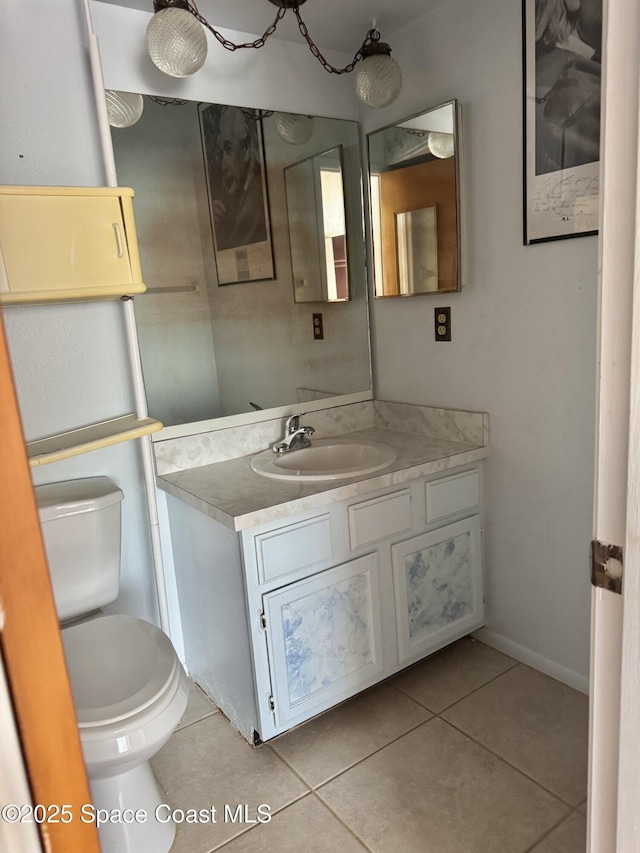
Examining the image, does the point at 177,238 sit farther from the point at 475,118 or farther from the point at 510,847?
the point at 510,847

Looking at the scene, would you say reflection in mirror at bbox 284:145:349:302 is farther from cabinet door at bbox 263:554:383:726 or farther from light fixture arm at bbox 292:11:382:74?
cabinet door at bbox 263:554:383:726

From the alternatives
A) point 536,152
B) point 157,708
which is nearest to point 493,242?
point 536,152

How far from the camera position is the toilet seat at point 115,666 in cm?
137

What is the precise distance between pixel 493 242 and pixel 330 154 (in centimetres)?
76

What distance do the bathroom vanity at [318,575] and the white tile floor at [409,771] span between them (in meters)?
0.11

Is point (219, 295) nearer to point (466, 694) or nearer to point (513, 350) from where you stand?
point (513, 350)

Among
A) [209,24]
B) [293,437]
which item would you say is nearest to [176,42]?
[209,24]

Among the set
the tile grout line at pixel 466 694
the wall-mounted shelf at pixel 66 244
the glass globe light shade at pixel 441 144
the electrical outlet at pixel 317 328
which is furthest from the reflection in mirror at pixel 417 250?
the tile grout line at pixel 466 694

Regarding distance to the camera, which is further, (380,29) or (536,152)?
(380,29)

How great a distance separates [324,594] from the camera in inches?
70.1

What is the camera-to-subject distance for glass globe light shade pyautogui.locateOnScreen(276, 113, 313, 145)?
2.18 metres

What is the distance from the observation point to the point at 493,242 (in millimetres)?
1967

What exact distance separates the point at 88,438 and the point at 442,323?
4.15 feet

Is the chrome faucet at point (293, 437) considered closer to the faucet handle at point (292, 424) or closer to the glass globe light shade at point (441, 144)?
the faucet handle at point (292, 424)
